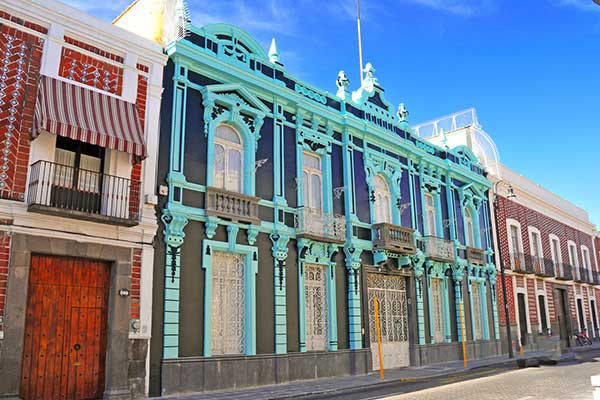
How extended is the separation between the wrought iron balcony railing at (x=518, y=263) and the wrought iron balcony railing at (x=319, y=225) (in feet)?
45.5

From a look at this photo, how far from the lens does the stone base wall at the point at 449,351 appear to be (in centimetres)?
2005

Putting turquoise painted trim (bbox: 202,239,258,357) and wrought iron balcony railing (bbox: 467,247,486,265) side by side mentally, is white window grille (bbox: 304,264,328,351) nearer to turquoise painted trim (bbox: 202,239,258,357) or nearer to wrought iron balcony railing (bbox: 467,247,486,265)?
turquoise painted trim (bbox: 202,239,258,357)

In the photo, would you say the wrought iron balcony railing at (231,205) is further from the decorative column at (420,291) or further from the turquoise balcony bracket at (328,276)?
the decorative column at (420,291)

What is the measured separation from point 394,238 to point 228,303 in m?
7.22

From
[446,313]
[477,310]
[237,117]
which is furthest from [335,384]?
[477,310]

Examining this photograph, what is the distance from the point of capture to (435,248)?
2169cm

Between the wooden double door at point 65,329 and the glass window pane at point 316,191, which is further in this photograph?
the glass window pane at point 316,191

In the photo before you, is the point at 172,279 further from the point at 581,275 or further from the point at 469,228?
the point at 581,275

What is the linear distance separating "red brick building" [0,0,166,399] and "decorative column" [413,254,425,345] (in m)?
11.1

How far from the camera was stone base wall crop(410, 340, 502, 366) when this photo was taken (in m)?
20.0

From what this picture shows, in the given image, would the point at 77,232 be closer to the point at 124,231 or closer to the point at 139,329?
the point at 124,231

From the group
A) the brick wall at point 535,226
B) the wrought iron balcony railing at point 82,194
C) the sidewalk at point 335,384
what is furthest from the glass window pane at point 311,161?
the brick wall at point 535,226

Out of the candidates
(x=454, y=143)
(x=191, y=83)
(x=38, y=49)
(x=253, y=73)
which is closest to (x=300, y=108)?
(x=253, y=73)

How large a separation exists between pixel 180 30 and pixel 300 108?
4.59 m
